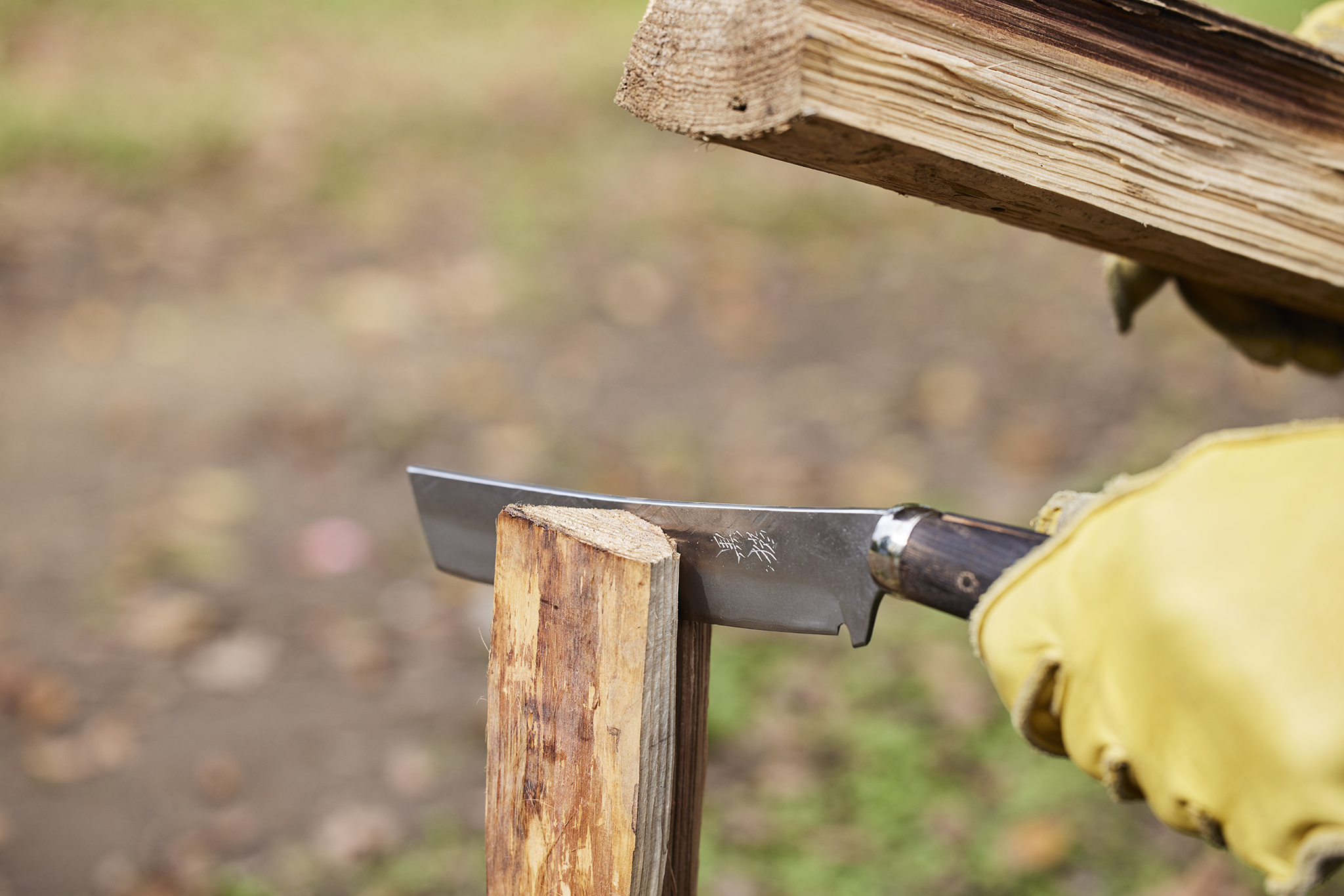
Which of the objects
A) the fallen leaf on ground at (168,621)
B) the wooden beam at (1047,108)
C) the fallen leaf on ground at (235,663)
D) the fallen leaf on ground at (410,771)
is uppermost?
the wooden beam at (1047,108)

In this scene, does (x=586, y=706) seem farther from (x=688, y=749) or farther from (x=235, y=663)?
(x=235, y=663)

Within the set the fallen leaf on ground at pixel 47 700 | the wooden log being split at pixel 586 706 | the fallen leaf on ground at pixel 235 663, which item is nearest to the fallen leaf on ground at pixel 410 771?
the fallen leaf on ground at pixel 235 663

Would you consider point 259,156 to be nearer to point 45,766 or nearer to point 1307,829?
point 45,766

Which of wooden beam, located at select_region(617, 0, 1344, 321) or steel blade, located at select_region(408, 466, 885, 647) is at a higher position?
wooden beam, located at select_region(617, 0, 1344, 321)

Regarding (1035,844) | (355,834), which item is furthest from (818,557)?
(355,834)

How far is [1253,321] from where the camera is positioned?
3.75ft

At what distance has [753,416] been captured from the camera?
3.79 metres

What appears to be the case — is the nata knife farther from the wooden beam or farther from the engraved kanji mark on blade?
the wooden beam

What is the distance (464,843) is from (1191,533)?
2.04 metres

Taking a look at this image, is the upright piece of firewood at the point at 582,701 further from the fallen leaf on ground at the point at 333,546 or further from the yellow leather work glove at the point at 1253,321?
the fallen leaf on ground at the point at 333,546

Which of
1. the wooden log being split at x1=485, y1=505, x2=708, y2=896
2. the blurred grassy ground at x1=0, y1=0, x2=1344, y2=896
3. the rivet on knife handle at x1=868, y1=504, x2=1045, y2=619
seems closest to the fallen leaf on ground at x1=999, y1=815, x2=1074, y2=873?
the blurred grassy ground at x1=0, y1=0, x2=1344, y2=896

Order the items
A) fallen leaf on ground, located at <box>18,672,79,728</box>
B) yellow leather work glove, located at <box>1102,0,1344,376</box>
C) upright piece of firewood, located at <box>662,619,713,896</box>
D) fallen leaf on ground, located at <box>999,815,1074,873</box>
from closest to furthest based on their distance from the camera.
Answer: upright piece of firewood, located at <box>662,619,713,896</box>
yellow leather work glove, located at <box>1102,0,1344,376</box>
fallen leaf on ground, located at <box>999,815,1074,873</box>
fallen leaf on ground, located at <box>18,672,79,728</box>

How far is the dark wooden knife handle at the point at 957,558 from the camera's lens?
818 millimetres

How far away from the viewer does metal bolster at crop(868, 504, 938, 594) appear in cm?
84
